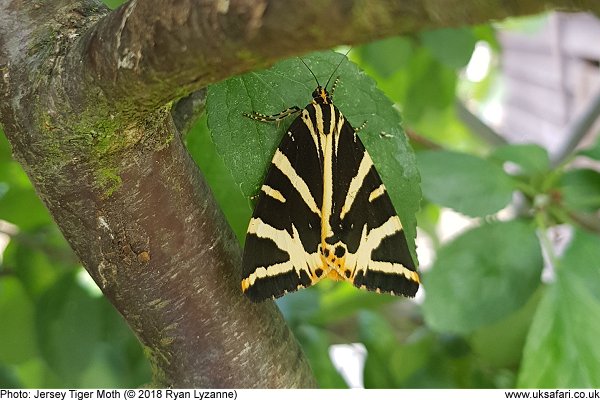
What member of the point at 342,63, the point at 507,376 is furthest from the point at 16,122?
the point at 507,376

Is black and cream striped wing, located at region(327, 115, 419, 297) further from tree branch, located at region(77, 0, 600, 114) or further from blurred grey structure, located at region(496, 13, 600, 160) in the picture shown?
blurred grey structure, located at region(496, 13, 600, 160)

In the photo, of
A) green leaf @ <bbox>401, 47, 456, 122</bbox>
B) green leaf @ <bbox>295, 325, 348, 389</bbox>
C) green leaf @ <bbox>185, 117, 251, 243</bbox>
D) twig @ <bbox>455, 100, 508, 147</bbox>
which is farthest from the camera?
twig @ <bbox>455, 100, 508, 147</bbox>

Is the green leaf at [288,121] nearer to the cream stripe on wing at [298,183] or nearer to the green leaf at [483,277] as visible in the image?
the cream stripe on wing at [298,183]

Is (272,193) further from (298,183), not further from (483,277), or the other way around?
(483,277)

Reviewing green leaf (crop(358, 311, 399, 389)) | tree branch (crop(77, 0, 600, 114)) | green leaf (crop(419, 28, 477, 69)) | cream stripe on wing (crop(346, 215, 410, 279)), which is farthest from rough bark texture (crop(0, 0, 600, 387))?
green leaf (crop(419, 28, 477, 69))

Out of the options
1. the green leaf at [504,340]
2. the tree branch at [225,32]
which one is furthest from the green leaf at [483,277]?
the tree branch at [225,32]

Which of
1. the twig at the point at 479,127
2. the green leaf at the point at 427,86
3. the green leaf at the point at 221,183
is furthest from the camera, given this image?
the twig at the point at 479,127
